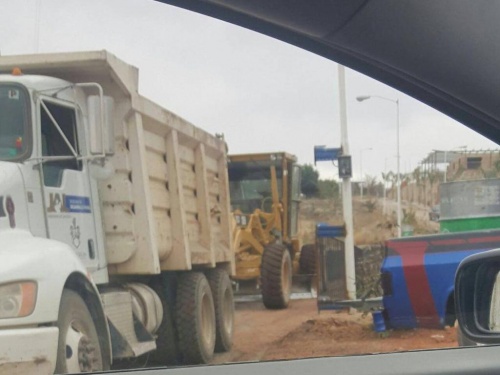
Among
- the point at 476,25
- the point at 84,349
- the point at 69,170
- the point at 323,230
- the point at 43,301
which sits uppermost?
the point at 476,25

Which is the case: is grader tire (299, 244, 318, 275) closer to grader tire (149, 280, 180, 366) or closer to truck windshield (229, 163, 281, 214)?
truck windshield (229, 163, 281, 214)

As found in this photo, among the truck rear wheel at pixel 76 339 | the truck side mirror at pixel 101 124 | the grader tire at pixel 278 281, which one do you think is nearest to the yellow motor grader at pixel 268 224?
the grader tire at pixel 278 281

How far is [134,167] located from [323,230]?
709 mm

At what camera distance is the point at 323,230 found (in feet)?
7.86

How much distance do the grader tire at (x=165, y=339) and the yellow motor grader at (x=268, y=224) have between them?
32cm

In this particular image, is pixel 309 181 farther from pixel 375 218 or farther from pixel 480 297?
pixel 480 297

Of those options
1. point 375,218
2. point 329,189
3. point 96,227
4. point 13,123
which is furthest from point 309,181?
point 13,123

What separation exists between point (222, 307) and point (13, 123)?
886 mm

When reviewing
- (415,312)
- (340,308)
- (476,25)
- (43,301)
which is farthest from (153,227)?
(476,25)

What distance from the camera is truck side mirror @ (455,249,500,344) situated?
1.99 m

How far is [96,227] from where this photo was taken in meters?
2.65

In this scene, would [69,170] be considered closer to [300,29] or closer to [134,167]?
[134,167]

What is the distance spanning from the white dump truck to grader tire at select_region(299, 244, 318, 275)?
0.27m

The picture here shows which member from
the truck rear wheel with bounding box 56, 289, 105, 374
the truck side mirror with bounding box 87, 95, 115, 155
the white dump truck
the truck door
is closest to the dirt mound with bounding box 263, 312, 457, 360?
the white dump truck
